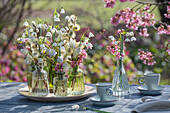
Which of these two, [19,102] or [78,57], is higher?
[78,57]

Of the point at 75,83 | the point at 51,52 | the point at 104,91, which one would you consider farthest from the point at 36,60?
the point at 104,91

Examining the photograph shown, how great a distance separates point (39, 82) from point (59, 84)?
13cm

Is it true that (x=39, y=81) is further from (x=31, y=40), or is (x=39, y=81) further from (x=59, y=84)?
(x=31, y=40)

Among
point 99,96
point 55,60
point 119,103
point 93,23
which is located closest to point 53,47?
point 55,60

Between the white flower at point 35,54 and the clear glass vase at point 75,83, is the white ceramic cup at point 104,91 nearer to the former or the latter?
the clear glass vase at point 75,83

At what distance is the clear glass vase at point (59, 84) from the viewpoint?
1645 millimetres

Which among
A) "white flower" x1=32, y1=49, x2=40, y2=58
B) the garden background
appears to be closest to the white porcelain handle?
"white flower" x1=32, y1=49, x2=40, y2=58

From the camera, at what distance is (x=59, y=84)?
165cm

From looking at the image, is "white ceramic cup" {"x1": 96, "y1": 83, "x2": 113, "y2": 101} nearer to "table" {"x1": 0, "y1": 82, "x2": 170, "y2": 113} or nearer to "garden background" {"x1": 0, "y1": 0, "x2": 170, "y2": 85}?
"table" {"x1": 0, "y1": 82, "x2": 170, "y2": 113}

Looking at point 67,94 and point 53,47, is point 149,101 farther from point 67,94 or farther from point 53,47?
point 53,47

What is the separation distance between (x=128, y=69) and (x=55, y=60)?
228 centimetres

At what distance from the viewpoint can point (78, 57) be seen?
1.69 metres

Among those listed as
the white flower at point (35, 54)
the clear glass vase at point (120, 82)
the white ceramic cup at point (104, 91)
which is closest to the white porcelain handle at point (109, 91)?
the white ceramic cup at point (104, 91)

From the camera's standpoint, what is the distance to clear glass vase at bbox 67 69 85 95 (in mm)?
1723
